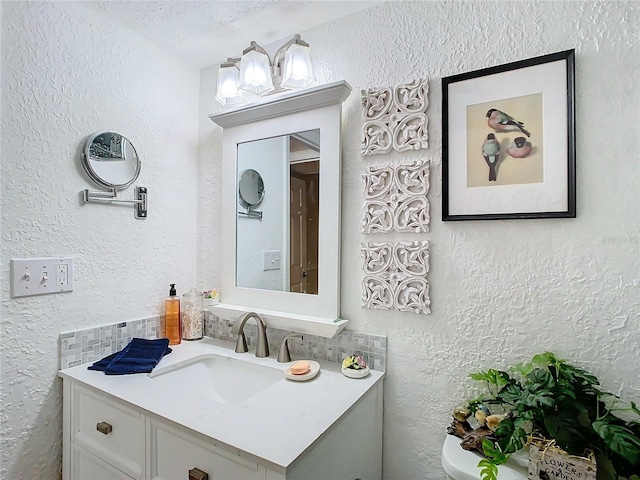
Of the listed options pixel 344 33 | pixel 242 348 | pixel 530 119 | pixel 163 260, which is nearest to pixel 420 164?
pixel 530 119

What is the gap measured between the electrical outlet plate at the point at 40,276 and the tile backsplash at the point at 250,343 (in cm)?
18

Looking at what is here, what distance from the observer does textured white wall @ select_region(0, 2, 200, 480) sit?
3.70ft

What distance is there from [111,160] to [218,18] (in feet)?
2.32

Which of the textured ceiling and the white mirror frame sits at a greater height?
the textured ceiling

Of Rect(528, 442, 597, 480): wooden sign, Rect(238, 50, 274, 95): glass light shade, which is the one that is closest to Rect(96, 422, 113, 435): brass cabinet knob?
Rect(528, 442, 597, 480): wooden sign

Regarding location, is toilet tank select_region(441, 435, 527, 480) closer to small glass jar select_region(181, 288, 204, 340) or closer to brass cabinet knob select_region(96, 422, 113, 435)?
brass cabinet knob select_region(96, 422, 113, 435)

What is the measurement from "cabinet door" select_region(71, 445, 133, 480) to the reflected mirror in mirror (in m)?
0.76

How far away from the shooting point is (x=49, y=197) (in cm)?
121

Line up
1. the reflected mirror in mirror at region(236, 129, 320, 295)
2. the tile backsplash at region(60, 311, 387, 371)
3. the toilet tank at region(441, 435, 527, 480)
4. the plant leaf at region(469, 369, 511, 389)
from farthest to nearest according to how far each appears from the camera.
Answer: the reflected mirror in mirror at region(236, 129, 320, 295)
the tile backsplash at region(60, 311, 387, 371)
the plant leaf at region(469, 369, 511, 389)
the toilet tank at region(441, 435, 527, 480)

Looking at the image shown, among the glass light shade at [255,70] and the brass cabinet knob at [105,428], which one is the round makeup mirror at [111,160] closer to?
the glass light shade at [255,70]

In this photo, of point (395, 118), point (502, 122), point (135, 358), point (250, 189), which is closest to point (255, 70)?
point (250, 189)

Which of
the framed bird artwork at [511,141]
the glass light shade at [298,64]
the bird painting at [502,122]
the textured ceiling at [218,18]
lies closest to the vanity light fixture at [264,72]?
the glass light shade at [298,64]

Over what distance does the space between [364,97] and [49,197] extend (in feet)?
3.88

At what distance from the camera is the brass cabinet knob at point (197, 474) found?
2.83 ft
